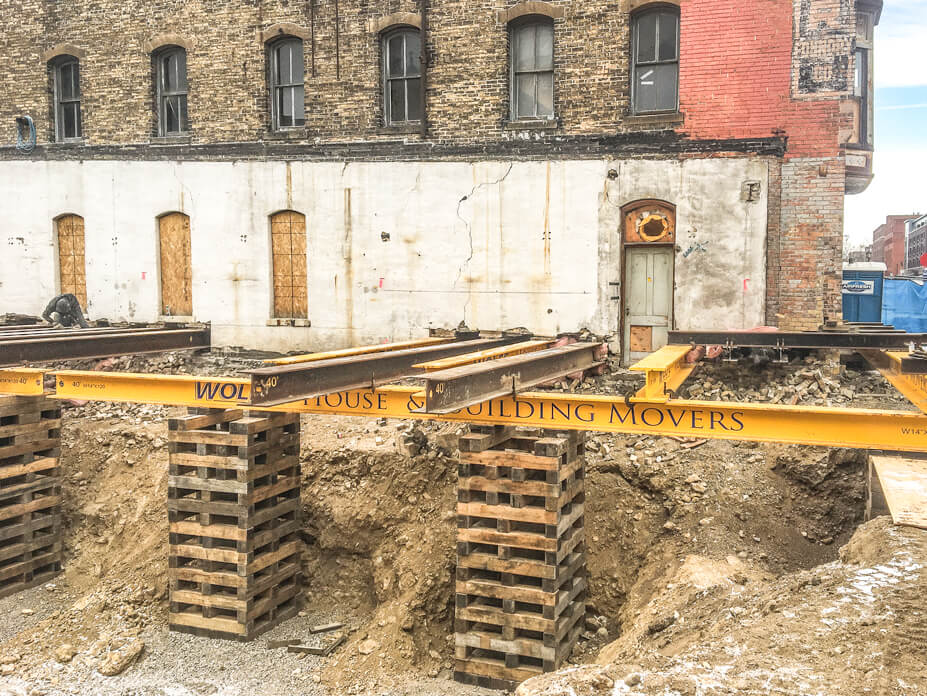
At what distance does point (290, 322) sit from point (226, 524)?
691 centimetres

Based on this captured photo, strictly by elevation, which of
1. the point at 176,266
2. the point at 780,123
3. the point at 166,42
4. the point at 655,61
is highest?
the point at 166,42

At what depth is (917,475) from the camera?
24.0 feet

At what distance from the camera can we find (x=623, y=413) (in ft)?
24.2

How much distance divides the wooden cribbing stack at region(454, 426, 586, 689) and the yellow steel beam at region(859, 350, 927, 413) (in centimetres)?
315

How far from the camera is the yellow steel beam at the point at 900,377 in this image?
7.20m

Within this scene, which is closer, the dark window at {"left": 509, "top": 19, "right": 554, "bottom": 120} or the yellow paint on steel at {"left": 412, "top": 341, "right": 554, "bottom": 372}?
the yellow paint on steel at {"left": 412, "top": 341, "right": 554, "bottom": 372}

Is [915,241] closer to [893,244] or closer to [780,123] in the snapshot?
[893,244]

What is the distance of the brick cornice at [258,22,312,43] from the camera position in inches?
603

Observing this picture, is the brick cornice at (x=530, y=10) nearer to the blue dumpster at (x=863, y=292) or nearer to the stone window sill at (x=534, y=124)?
the stone window sill at (x=534, y=124)

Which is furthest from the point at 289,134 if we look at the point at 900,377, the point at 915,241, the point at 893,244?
the point at 893,244

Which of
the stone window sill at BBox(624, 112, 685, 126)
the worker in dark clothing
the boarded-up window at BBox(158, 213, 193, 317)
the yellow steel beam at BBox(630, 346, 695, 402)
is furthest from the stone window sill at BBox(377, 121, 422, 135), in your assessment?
the yellow steel beam at BBox(630, 346, 695, 402)

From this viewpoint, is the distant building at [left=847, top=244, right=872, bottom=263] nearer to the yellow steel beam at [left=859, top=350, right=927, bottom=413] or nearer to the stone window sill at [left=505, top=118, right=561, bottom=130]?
→ the stone window sill at [left=505, top=118, right=561, bottom=130]

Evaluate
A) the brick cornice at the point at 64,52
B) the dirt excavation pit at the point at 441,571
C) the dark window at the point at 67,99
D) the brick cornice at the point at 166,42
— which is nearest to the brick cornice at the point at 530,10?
the brick cornice at the point at 166,42

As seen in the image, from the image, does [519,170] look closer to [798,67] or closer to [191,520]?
[798,67]
